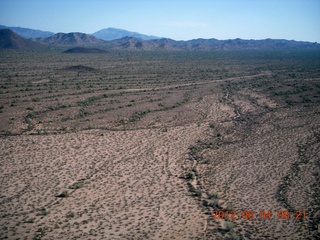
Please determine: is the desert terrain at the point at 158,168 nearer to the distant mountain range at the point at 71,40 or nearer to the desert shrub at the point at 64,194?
the desert shrub at the point at 64,194

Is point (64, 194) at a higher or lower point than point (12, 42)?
lower

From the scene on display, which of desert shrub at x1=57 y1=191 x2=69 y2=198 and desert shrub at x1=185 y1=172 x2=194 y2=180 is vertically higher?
desert shrub at x1=185 y1=172 x2=194 y2=180

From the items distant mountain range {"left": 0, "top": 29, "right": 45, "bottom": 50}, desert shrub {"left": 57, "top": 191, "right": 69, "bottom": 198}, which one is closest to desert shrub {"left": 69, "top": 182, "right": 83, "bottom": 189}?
desert shrub {"left": 57, "top": 191, "right": 69, "bottom": 198}

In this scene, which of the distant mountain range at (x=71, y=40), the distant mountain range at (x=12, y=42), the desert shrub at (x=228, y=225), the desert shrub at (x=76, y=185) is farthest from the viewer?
the distant mountain range at (x=71, y=40)

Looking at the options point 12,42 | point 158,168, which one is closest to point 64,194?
point 158,168

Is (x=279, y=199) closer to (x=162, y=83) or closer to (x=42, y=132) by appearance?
(x=42, y=132)

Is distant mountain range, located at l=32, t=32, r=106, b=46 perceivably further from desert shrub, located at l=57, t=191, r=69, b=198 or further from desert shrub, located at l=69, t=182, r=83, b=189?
desert shrub, located at l=57, t=191, r=69, b=198

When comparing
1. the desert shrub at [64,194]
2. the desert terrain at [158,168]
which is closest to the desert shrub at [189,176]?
the desert terrain at [158,168]

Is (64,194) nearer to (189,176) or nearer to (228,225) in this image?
(189,176)
